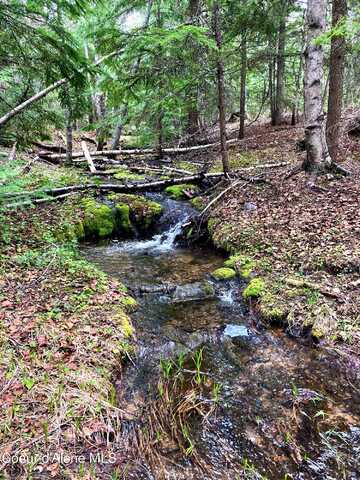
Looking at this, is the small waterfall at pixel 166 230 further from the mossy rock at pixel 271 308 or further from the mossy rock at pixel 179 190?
the mossy rock at pixel 271 308

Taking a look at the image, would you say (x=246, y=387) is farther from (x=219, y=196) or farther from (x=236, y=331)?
(x=219, y=196)

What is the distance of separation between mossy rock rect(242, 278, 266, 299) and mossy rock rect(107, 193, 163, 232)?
4.78m

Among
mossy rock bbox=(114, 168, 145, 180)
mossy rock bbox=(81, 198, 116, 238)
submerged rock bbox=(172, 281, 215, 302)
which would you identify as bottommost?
submerged rock bbox=(172, 281, 215, 302)

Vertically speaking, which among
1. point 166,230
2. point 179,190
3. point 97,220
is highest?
point 179,190

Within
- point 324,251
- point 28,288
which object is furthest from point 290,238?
point 28,288

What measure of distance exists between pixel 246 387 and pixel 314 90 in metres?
7.04

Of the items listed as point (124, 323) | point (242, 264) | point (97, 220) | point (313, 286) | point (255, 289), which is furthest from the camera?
point (97, 220)

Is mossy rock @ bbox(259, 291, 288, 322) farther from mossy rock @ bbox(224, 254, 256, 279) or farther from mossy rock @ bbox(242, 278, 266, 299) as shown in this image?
mossy rock @ bbox(224, 254, 256, 279)

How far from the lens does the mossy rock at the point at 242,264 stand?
6.53m

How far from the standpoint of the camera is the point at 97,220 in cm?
925

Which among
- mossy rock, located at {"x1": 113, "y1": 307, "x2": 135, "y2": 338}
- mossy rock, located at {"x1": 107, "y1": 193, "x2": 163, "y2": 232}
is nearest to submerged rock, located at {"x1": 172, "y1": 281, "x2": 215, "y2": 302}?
mossy rock, located at {"x1": 113, "y1": 307, "x2": 135, "y2": 338}

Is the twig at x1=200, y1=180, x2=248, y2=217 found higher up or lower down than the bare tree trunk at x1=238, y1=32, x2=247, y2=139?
lower down

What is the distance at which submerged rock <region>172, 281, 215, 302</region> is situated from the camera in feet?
20.4

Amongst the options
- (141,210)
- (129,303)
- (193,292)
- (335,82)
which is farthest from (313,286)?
(335,82)
